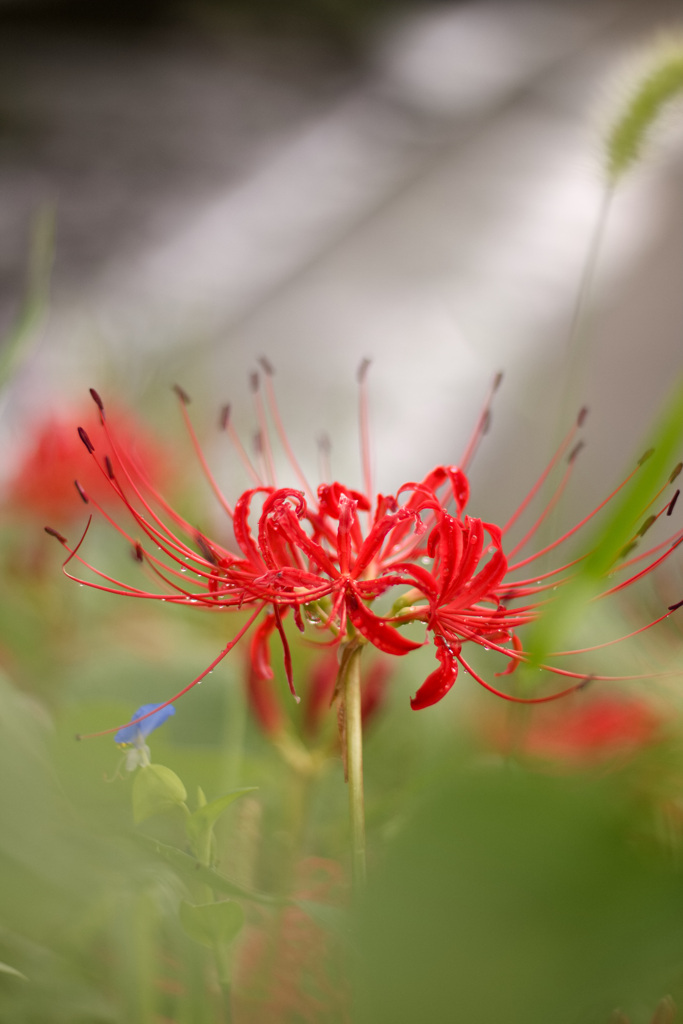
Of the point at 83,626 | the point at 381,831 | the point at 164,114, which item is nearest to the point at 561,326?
the point at 164,114

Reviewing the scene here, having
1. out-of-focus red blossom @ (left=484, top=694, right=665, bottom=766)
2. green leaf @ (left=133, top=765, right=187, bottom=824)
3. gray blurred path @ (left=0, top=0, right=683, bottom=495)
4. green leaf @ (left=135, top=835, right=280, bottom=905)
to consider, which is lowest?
out-of-focus red blossom @ (left=484, top=694, right=665, bottom=766)

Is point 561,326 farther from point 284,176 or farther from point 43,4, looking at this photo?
point 43,4

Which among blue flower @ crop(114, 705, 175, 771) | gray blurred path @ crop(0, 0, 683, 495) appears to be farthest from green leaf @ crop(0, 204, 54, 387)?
gray blurred path @ crop(0, 0, 683, 495)

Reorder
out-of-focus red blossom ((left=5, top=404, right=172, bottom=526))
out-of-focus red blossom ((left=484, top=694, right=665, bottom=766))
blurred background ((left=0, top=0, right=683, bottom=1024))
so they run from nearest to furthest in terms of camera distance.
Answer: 1. blurred background ((left=0, top=0, right=683, bottom=1024))
2. out-of-focus red blossom ((left=484, top=694, right=665, bottom=766))
3. out-of-focus red blossom ((left=5, top=404, right=172, bottom=526))

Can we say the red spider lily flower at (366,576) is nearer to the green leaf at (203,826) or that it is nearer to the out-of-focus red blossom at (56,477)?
the green leaf at (203,826)

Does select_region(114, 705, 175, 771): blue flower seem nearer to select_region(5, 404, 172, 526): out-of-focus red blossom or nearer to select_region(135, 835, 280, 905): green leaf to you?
select_region(135, 835, 280, 905): green leaf

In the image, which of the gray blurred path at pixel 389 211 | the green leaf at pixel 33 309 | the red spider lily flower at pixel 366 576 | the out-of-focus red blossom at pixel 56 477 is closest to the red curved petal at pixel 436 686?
the red spider lily flower at pixel 366 576

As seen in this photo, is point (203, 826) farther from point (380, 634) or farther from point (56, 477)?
point (56, 477)
